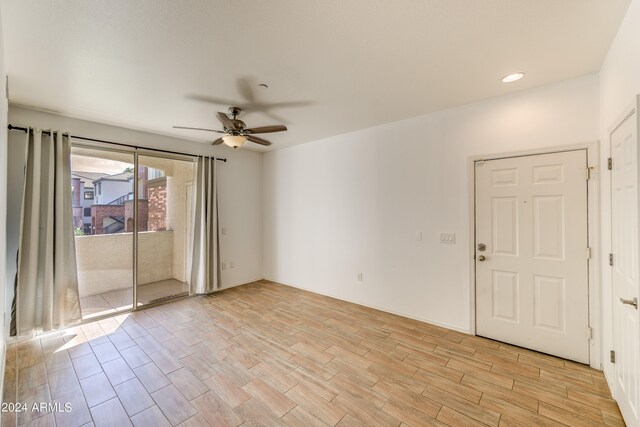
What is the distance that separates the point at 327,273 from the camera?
175 inches

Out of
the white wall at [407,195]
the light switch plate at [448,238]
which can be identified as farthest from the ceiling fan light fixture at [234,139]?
the light switch plate at [448,238]

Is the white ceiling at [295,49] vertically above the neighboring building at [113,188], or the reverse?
the white ceiling at [295,49]

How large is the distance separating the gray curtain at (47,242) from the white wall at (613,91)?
5283 mm

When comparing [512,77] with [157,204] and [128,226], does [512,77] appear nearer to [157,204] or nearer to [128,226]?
[157,204]

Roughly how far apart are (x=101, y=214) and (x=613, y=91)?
18.5ft

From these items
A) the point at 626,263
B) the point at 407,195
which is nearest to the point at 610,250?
the point at 626,263

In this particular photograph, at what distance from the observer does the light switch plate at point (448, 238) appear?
3131 mm

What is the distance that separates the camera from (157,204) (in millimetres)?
4230

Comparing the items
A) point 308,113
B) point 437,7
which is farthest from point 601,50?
point 308,113

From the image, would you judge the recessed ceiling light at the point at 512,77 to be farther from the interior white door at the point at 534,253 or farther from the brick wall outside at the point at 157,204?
the brick wall outside at the point at 157,204

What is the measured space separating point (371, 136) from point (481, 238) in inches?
78.7

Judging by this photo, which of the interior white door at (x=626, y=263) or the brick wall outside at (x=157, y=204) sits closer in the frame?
the interior white door at (x=626, y=263)

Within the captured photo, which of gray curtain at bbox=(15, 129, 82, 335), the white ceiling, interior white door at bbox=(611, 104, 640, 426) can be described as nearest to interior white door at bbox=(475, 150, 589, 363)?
interior white door at bbox=(611, 104, 640, 426)

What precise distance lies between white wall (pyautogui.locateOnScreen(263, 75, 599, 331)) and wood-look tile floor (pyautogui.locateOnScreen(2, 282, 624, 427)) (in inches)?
23.1
